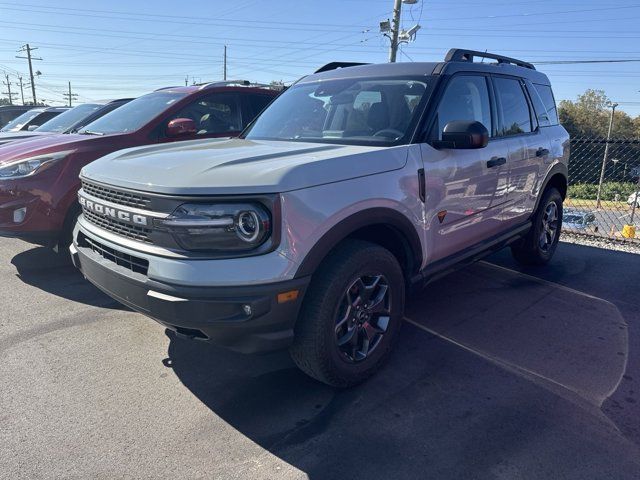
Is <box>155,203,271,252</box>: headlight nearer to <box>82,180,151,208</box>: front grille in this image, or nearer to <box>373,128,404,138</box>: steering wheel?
<box>82,180,151,208</box>: front grille

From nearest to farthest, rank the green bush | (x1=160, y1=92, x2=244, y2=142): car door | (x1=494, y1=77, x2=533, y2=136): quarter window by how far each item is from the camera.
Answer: (x1=494, y1=77, x2=533, y2=136): quarter window → (x1=160, y1=92, x2=244, y2=142): car door → the green bush

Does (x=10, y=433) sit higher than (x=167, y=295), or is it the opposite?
(x=167, y=295)

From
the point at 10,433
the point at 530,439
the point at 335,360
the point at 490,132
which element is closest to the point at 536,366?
the point at 530,439

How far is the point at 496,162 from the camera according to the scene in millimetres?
3895

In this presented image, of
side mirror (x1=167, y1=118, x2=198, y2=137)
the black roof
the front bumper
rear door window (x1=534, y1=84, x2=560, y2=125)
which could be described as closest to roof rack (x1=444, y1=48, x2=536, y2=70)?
the black roof

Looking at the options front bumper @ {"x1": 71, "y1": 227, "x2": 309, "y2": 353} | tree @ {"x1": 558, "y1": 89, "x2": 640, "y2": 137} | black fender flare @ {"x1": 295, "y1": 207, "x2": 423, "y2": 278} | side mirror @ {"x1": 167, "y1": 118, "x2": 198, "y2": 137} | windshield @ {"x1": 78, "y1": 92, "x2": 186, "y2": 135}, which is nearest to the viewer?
front bumper @ {"x1": 71, "y1": 227, "x2": 309, "y2": 353}

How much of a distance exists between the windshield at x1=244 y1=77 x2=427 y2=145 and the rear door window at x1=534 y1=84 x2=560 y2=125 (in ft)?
7.28

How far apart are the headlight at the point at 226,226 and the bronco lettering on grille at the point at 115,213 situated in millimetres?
295

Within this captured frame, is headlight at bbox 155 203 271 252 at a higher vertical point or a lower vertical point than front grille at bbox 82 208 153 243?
higher

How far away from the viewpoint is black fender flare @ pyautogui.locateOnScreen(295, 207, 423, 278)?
8.14ft

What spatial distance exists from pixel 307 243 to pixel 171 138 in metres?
3.59

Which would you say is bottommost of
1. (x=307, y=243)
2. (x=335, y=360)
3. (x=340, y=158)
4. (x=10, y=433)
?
(x=10, y=433)

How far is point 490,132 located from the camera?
399 centimetres

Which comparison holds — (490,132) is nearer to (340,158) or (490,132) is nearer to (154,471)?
(340,158)
